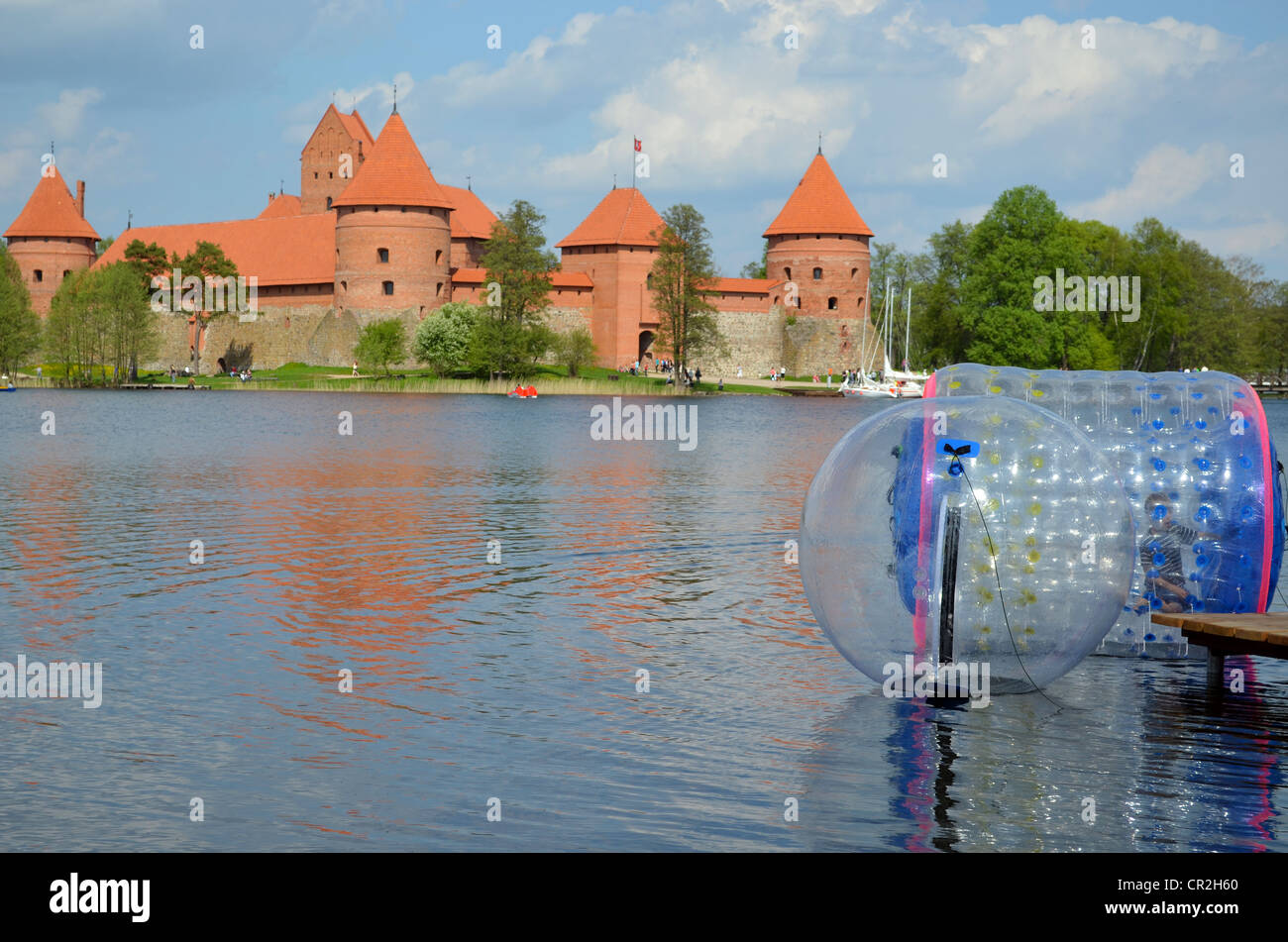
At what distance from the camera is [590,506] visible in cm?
1836

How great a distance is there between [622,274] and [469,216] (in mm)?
14595

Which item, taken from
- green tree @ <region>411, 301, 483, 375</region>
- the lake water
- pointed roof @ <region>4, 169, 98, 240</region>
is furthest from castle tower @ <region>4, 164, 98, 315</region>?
the lake water

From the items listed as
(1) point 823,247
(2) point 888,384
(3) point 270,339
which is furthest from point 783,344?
(3) point 270,339

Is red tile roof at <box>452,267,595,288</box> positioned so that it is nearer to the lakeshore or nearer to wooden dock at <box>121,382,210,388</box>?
the lakeshore

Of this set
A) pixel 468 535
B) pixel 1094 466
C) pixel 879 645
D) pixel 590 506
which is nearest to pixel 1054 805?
pixel 879 645

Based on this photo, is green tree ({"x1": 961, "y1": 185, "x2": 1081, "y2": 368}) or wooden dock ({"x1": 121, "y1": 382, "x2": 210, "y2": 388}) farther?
wooden dock ({"x1": 121, "y1": 382, "x2": 210, "y2": 388})

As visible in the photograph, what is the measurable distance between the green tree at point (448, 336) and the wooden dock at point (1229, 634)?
222 ft

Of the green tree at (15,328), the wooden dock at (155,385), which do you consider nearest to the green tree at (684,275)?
the wooden dock at (155,385)

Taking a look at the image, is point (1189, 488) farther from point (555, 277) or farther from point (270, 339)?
point (270, 339)

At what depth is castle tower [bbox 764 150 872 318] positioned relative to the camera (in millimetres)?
87500

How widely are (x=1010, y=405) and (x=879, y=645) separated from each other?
1.43 m

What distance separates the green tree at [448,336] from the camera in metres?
74.8

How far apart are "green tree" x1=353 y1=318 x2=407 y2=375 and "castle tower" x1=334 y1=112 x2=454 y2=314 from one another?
373 cm

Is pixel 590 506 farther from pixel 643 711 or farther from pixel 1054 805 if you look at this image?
pixel 1054 805
